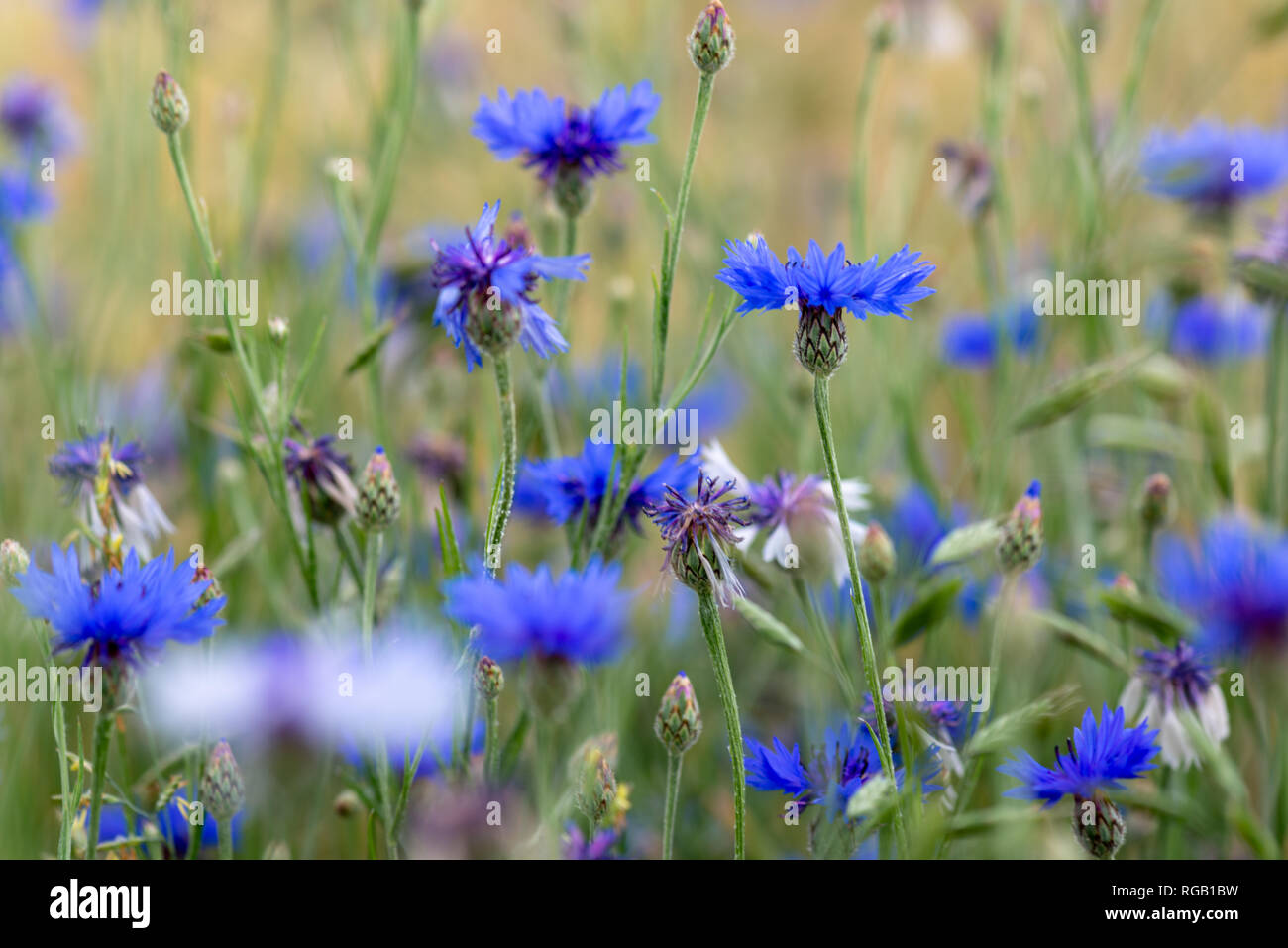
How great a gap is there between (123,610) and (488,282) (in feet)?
0.88

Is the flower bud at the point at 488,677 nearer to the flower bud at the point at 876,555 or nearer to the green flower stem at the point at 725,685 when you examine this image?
the green flower stem at the point at 725,685

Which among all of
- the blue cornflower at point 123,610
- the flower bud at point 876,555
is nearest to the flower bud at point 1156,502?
the flower bud at point 876,555

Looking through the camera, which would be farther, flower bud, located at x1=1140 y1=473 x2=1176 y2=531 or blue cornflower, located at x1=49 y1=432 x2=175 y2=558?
flower bud, located at x1=1140 y1=473 x2=1176 y2=531

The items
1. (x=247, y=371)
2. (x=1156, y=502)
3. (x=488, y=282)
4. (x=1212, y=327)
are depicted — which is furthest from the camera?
(x=1212, y=327)

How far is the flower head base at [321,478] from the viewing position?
854 mm

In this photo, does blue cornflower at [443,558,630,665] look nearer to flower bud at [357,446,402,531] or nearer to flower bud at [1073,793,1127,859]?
flower bud at [357,446,402,531]

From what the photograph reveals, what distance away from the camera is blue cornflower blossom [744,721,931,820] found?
2.35 feet

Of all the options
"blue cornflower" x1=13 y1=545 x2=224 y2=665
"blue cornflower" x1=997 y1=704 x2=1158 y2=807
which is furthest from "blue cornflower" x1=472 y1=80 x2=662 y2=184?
"blue cornflower" x1=997 y1=704 x2=1158 y2=807

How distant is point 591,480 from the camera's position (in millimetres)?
851

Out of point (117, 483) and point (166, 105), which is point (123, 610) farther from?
point (166, 105)

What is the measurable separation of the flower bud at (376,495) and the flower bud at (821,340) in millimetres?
274

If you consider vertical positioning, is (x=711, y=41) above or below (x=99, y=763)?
above

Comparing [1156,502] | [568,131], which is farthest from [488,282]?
[1156,502]

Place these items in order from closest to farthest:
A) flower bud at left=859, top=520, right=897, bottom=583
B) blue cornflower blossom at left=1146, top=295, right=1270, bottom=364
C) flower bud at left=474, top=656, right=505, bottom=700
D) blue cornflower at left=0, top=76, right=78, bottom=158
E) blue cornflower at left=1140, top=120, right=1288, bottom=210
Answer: flower bud at left=474, top=656, right=505, bottom=700, flower bud at left=859, top=520, right=897, bottom=583, blue cornflower at left=1140, top=120, right=1288, bottom=210, blue cornflower blossom at left=1146, top=295, right=1270, bottom=364, blue cornflower at left=0, top=76, right=78, bottom=158
